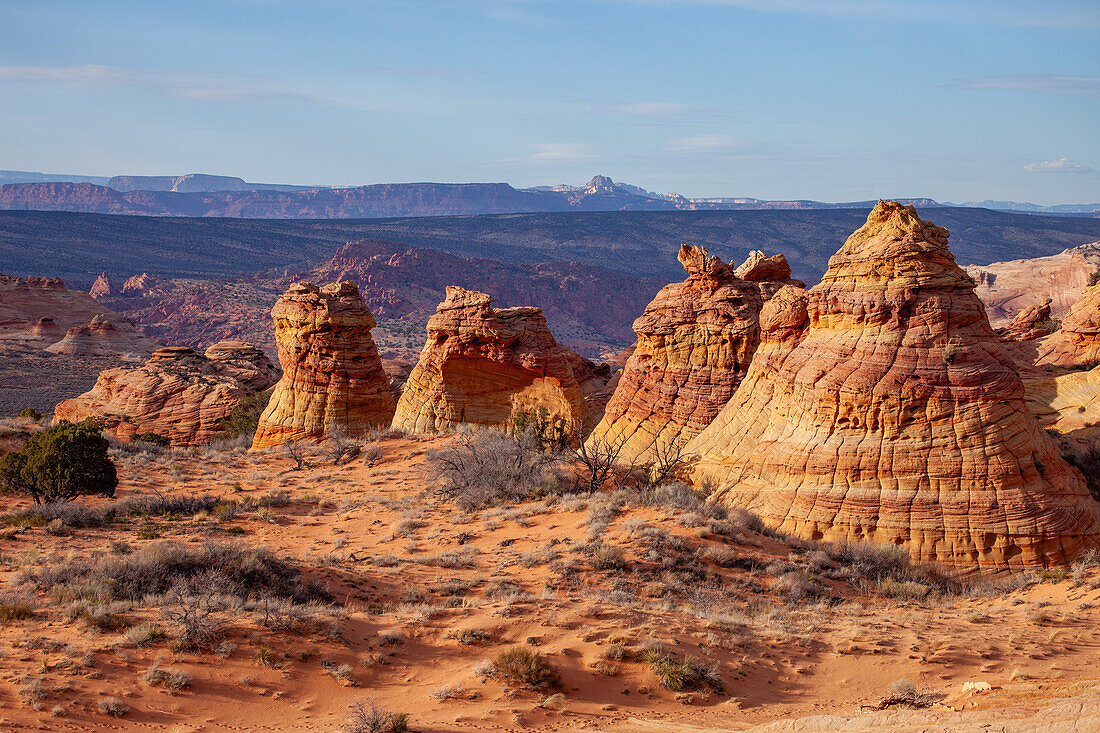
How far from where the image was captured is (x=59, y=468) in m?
21.5

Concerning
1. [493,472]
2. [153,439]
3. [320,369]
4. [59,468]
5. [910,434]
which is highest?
[910,434]

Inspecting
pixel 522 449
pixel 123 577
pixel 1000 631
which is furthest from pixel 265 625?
pixel 522 449

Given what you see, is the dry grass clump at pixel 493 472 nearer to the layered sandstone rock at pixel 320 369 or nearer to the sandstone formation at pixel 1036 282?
the layered sandstone rock at pixel 320 369

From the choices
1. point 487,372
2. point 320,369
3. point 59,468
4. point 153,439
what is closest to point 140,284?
point 153,439

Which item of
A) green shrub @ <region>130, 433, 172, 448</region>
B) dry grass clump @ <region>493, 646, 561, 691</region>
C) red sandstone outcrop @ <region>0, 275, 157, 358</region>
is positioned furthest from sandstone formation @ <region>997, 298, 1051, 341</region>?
red sandstone outcrop @ <region>0, 275, 157, 358</region>

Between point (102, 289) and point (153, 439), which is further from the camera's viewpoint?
point (102, 289)

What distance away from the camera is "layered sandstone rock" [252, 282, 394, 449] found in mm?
33062

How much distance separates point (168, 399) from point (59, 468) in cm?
2093

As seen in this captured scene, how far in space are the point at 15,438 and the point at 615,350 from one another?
10415cm

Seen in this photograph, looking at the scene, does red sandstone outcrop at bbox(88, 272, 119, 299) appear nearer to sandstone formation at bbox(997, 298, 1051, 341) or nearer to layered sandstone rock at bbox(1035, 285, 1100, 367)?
sandstone formation at bbox(997, 298, 1051, 341)

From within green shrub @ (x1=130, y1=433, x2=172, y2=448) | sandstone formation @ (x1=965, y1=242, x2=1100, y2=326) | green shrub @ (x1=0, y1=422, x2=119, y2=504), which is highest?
sandstone formation @ (x1=965, y1=242, x2=1100, y2=326)

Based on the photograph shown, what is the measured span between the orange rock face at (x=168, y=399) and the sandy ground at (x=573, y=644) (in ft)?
75.3

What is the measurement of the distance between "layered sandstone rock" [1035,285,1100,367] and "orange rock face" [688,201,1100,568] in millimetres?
18738

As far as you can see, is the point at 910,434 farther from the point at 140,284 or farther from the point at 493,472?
the point at 140,284
